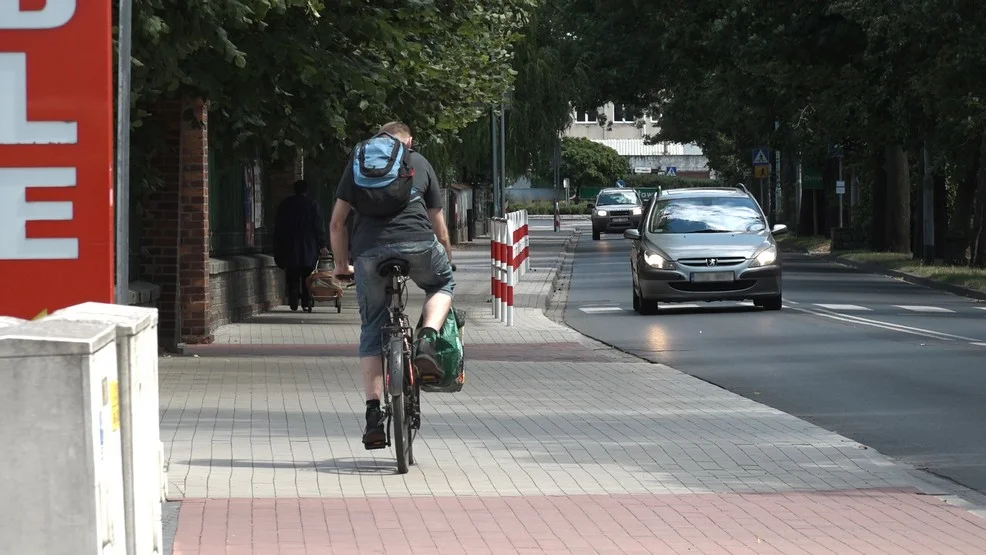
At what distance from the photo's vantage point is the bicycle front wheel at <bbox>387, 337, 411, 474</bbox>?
29.2 feet

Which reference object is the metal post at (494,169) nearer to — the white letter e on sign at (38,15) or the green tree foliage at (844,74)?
the green tree foliage at (844,74)

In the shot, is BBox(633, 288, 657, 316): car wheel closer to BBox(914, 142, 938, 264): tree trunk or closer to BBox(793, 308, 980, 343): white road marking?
BBox(793, 308, 980, 343): white road marking

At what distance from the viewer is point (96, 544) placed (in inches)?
176

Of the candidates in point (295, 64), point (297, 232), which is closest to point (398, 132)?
point (295, 64)

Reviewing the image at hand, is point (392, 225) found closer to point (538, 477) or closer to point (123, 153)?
point (538, 477)

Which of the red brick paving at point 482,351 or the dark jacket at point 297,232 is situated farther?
the dark jacket at point 297,232

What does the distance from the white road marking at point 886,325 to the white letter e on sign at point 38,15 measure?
47.1ft

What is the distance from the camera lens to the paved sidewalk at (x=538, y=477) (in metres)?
7.25

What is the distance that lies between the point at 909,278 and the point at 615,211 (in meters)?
30.3

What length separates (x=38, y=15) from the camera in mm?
5883

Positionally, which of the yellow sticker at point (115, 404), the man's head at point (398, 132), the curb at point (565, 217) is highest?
the curb at point (565, 217)

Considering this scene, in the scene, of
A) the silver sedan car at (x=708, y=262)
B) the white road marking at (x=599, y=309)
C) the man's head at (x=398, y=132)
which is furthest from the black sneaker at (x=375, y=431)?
the white road marking at (x=599, y=309)

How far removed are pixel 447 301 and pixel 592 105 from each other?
45780mm

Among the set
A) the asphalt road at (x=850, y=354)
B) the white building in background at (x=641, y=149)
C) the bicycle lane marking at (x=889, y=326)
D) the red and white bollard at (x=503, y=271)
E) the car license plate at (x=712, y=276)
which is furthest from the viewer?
the white building in background at (x=641, y=149)
